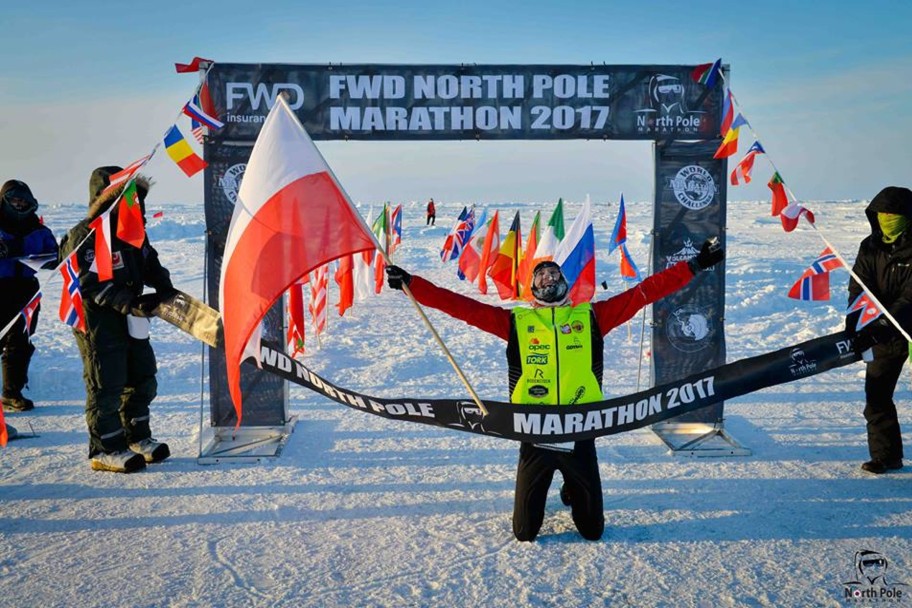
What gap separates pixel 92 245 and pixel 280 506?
2.68 meters

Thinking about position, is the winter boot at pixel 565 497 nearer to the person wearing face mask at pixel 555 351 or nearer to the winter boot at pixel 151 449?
the person wearing face mask at pixel 555 351

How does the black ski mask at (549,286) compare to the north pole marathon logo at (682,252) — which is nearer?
the black ski mask at (549,286)

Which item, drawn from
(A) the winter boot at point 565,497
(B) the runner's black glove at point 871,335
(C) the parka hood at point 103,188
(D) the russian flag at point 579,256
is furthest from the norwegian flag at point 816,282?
(C) the parka hood at point 103,188

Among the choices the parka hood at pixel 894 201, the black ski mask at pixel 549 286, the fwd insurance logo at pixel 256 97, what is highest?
the fwd insurance logo at pixel 256 97

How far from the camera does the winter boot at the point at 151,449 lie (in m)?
5.84

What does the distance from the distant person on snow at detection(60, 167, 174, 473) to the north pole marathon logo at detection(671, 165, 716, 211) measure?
4.73m

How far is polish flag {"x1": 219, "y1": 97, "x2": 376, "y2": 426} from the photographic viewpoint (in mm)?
4023

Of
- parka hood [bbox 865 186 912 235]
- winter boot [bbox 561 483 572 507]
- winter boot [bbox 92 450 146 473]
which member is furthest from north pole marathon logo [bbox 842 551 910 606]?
winter boot [bbox 92 450 146 473]

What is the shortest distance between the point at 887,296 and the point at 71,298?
649 cm

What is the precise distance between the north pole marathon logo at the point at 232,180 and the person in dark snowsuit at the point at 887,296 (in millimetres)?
5216

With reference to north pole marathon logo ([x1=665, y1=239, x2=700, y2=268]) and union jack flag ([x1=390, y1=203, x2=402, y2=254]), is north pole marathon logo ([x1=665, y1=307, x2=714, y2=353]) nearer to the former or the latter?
north pole marathon logo ([x1=665, y1=239, x2=700, y2=268])

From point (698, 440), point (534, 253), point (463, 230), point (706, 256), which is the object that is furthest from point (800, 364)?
point (463, 230)

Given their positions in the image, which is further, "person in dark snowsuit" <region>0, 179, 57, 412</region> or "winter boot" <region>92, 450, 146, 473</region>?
"person in dark snowsuit" <region>0, 179, 57, 412</region>

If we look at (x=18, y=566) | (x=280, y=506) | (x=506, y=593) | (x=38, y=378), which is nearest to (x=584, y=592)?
(x=506, y=593)
